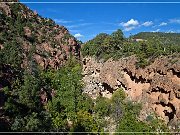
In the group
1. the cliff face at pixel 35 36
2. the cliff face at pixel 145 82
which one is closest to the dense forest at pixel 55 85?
the cliff face at pixel 35 36

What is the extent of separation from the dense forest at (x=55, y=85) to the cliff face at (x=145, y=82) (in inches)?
46.8

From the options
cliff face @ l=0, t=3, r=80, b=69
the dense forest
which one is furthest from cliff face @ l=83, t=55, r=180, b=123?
cliff face @ l=0, t=3, r=80, b=69

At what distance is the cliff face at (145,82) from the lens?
4512cm

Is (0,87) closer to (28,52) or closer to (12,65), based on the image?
(12,65)

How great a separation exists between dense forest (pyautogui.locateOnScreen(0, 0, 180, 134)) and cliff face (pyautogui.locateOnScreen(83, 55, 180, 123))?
3.90ft

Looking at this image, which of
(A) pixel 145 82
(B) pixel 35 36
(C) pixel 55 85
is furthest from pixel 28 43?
(A) pixel 145 82

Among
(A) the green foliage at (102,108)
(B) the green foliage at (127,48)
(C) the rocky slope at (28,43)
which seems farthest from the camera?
(C) the rocky slope at (28,43)

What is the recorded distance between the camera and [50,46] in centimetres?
7006

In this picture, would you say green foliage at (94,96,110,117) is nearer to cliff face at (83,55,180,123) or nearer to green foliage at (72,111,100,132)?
green foliage at (72,111,100,132)

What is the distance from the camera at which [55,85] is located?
198 ft

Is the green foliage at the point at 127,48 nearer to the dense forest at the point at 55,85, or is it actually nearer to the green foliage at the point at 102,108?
the dense forest at the point at 55,85

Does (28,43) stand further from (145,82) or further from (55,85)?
(145,82)

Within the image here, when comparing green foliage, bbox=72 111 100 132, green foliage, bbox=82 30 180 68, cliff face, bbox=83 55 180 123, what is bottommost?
green foliage, bbox=72 111 100 132

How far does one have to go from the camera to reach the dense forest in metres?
43.5
